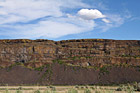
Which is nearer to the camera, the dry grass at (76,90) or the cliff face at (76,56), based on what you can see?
the dry grass at (76,90)

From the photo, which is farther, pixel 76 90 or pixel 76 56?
pixel 76 56

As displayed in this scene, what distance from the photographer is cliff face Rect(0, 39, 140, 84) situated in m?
80.4

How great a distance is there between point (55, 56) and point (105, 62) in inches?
868

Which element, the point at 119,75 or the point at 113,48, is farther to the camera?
the point at 113,48

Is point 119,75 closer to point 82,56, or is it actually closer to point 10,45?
point 82,56

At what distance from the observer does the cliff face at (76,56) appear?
264 feet

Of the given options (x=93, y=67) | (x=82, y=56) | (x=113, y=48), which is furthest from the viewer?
(x=113, y=48)

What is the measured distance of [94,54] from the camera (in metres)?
92.4

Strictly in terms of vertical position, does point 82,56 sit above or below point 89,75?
above

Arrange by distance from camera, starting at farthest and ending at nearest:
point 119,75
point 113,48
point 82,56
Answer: point 113,48
point 82,56
point 119,75

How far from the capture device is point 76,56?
92062 millimetres

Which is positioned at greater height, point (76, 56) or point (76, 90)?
point (76, 56)

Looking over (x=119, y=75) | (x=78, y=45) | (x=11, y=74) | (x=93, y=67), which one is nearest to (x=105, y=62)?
(x=93, y=67)

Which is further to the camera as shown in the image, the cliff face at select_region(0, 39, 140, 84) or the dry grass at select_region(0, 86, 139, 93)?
the cliff face at select_region(0, 39, 140, 84)
